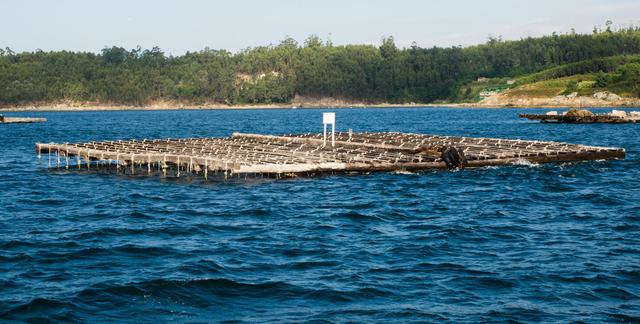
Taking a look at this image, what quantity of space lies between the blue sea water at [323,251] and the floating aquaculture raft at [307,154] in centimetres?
106

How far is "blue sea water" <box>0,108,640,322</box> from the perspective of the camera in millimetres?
16031

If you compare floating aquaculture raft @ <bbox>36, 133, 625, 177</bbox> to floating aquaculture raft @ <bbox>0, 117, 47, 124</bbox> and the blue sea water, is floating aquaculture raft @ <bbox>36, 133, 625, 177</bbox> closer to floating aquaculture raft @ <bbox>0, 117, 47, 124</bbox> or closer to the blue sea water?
the blue sea water

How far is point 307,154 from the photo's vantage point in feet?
132

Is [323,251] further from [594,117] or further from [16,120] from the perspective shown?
[16,120]

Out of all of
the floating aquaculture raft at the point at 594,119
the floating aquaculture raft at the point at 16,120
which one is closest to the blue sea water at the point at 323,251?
the floating aquaculture raft at the point at 594,119

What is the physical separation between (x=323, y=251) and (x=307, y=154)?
19295 millimetres

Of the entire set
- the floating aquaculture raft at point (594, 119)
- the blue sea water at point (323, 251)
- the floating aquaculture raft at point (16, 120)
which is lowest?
the floating aquaculture raft at point (16, 120)

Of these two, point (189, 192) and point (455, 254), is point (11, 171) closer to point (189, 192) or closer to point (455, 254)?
point (189, 192)

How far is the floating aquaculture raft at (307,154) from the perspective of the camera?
36.2 m

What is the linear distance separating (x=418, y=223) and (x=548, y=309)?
9.85m

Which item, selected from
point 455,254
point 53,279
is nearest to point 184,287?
point 53,279

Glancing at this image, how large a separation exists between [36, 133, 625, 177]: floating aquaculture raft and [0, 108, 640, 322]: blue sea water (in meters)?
1.06

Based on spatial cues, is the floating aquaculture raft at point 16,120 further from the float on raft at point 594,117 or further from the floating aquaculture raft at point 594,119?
the float on raft at point 594,117

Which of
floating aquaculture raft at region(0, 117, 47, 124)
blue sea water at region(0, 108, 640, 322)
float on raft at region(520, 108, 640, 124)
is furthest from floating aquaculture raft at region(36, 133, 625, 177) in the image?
floating aquaculture raft at region(0, 117, 47, 124)
